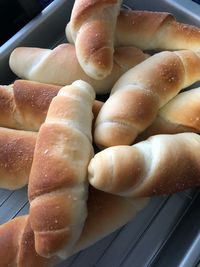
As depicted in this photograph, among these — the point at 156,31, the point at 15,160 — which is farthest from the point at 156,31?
the point at 15,160

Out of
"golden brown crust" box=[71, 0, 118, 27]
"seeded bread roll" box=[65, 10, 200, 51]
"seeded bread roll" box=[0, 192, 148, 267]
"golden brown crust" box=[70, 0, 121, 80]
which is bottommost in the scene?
"seeded bread roll" box=[0, 192, 148, 267]

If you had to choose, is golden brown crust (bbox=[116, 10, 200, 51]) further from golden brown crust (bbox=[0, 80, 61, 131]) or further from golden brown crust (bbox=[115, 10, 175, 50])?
golden brown crust (bbox=[0, 80, 61, 131])

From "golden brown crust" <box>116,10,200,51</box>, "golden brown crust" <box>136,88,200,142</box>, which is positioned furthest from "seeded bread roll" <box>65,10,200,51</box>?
"golden brown crust" <box>136,88,200,142</box>

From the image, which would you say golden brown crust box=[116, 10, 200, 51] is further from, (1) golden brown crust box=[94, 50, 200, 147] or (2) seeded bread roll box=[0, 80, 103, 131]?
(2) seeded bread roll box=[0, 80, 103, 131]

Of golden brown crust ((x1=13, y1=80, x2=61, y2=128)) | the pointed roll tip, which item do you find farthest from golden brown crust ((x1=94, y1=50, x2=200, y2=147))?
golden brown crust ((x1=13, y1=80, x2=61, y2=128))

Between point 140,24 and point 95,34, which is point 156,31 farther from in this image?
point 95,34

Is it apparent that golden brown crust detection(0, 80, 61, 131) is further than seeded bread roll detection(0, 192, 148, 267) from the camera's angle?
Yes

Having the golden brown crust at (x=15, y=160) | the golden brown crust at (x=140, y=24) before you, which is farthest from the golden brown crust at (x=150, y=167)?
the golden brown crust at (x=140, y=24)

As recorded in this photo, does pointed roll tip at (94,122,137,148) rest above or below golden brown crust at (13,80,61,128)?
below

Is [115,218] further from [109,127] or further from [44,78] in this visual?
[44,78]
